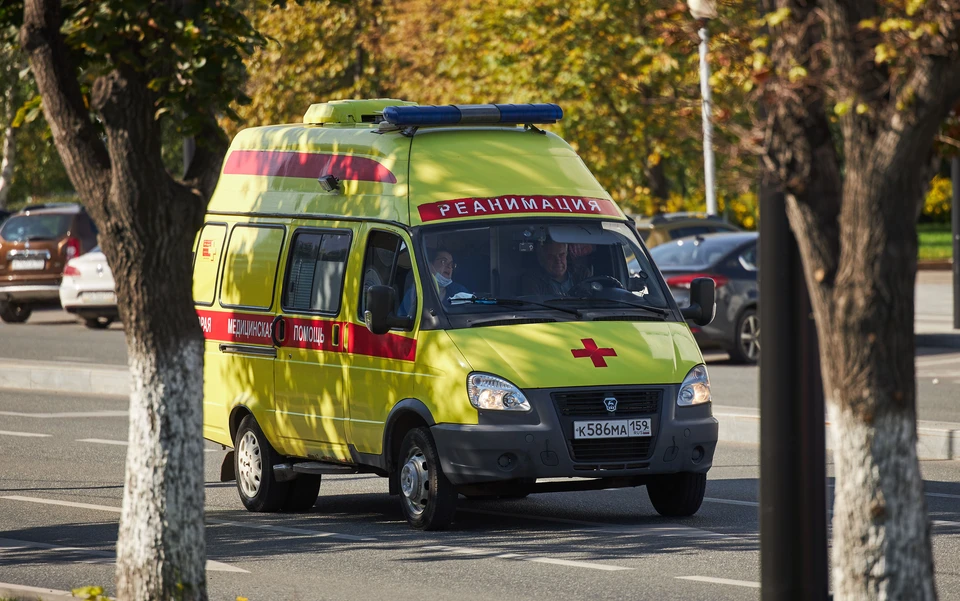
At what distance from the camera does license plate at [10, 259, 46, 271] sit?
2866cm

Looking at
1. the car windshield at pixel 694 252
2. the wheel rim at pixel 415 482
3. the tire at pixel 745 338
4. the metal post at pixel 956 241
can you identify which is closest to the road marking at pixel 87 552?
the wheel rim at pixel 415 482

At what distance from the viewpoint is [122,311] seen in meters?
6.44

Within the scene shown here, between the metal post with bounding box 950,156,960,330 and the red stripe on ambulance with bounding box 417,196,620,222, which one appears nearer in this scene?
the red stripe on ambulance with bounding box 417,196,620,222

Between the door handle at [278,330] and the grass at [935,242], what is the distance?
28.4 m

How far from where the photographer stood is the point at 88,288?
2617 centimetres

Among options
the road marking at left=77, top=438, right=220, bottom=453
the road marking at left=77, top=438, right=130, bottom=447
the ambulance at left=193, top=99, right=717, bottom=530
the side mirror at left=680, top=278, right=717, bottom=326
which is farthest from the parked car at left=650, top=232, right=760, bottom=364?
the ambulance at left=193, top=99, right=717, bottom=530

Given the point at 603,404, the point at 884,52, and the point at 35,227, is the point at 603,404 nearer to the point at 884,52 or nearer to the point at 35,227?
the point at 884,52

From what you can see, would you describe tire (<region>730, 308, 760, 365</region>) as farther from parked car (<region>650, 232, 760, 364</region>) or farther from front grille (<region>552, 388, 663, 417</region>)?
front grille (<region>552, 388, 663, 417</region>)

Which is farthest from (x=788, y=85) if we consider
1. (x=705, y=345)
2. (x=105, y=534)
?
(x=705, y=345)

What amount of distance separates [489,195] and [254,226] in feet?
6.54

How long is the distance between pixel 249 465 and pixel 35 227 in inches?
754

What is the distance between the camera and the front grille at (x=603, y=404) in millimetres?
9367

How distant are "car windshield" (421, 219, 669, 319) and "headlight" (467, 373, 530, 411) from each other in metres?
0.59

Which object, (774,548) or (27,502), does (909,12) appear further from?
(27,502)
